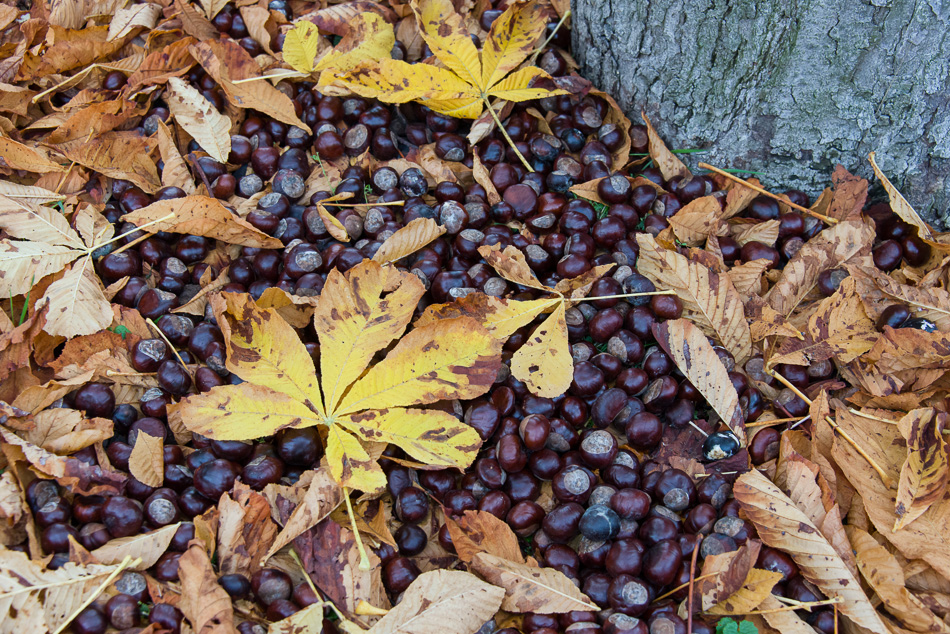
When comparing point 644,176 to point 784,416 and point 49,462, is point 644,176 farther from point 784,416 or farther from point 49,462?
point 49,462

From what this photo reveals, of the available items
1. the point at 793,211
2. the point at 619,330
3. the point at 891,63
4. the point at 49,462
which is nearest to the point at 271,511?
the point at 49,462

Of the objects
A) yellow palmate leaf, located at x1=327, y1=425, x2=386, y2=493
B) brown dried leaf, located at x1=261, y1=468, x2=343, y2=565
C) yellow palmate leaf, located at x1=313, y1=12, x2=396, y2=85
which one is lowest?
brown dried leaf, located at x1=261, y1=468, x2=343, y2=565

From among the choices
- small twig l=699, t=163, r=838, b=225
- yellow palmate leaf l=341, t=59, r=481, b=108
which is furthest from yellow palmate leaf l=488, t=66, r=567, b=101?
small twig l=699, t=163, r=838, b=225

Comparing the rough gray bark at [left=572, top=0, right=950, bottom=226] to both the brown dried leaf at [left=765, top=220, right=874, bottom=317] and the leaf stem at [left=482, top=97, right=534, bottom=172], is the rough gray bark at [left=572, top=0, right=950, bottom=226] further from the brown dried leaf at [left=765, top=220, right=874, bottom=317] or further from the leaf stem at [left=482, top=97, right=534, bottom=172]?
the leaf stem at [left=482, top=97, right=534, bottom=172]

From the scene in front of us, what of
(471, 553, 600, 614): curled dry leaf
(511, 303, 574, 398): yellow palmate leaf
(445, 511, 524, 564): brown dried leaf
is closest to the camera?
(471, 553, 600, 614): curled dry leaf

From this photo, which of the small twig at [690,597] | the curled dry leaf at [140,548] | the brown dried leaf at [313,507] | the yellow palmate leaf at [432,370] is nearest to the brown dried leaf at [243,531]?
the brown dried leaf at [313,507]

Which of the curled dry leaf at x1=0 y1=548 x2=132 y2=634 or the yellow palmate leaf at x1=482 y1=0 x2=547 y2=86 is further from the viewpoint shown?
the yellow palmate leaf at x1=482 y1=0 x2=547 y2=86
